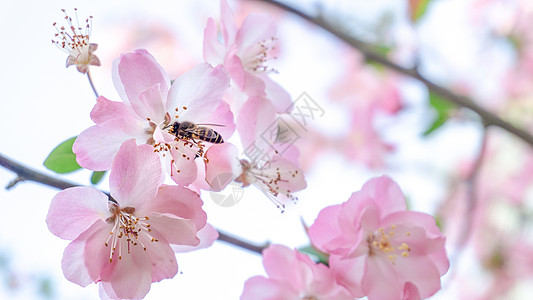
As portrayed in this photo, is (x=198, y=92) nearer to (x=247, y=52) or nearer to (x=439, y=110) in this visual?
(x=247, y=52)

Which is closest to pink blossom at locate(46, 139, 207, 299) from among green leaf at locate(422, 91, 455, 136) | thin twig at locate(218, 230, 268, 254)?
thin twig at locate(218, 230, 268, 254)

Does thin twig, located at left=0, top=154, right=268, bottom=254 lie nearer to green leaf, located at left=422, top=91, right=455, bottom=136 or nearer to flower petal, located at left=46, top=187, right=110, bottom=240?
flower petal, located at left=46, top=187, right=110, bottom=240

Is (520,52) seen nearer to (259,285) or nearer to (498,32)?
Answer: (498,32)

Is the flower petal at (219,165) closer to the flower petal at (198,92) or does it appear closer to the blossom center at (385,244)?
the flower petal at (198,92)

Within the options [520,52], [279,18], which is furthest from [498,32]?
[279,18]

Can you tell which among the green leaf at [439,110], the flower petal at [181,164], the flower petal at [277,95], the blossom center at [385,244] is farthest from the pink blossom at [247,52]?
the green leaf at [439,110]

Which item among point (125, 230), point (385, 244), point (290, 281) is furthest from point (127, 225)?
point (385, 244)
